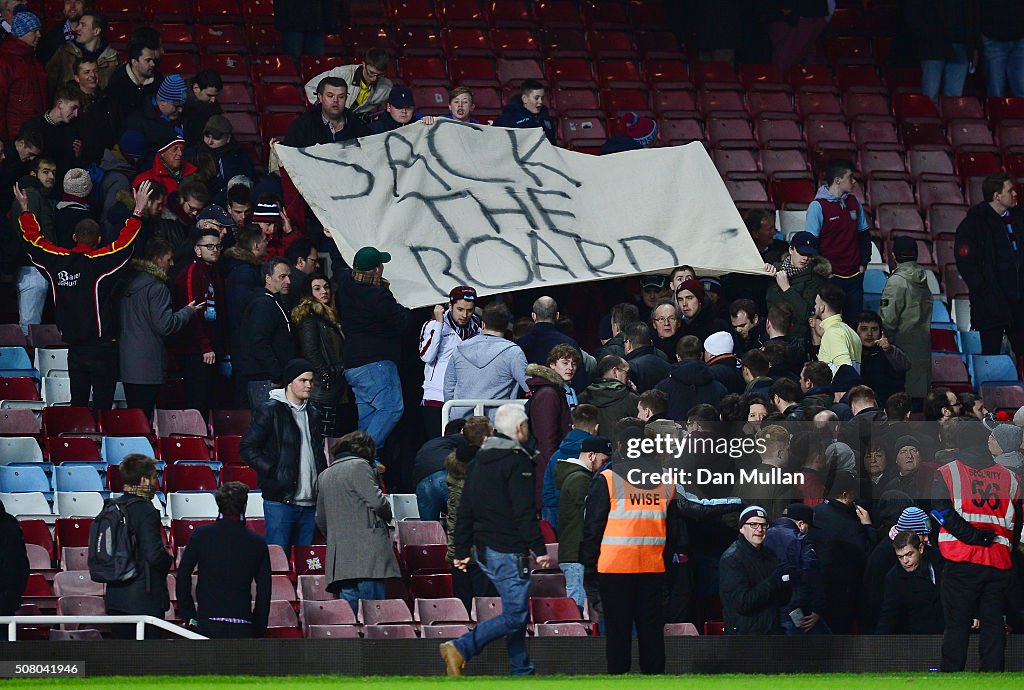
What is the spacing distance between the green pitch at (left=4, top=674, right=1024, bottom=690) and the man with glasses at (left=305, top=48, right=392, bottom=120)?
660 cm

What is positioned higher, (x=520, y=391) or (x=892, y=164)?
(x=892, y=164)

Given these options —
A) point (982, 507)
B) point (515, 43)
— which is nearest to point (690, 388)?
point (982, 507)

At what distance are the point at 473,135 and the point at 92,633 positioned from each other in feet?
19.8

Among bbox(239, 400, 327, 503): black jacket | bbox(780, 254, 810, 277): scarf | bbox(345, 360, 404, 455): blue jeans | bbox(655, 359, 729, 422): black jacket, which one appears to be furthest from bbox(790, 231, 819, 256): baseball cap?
bbox(239, 400, 327, 503): black jacket

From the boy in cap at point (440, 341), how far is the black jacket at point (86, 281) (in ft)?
7.17

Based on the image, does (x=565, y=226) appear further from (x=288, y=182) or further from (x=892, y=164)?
(x=892, y=164)

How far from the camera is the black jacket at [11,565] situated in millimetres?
10484

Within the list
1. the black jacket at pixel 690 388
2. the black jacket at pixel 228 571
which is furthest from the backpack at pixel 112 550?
the black jacket at pixel 690 388

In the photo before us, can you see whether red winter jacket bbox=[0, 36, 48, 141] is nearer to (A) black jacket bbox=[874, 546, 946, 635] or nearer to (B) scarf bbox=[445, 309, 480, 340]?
(B) scarf bbox=[445, 309, 480, 340]

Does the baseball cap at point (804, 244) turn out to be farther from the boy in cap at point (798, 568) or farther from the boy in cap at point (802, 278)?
the boy in cap at point (798, 568)

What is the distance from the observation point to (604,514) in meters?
9.94

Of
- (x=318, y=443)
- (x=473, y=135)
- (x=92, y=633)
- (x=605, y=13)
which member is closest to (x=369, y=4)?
(x=605, y=13)

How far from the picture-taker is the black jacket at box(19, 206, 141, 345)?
511 inches

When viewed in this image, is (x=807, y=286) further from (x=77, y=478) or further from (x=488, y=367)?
(x=77, y=478)
